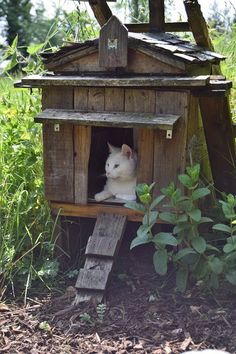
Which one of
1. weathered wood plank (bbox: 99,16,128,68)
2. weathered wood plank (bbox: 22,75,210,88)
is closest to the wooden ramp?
weathered wood plank (bbox: 22,75,210,88)

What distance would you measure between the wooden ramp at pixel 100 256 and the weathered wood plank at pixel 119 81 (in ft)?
2.63

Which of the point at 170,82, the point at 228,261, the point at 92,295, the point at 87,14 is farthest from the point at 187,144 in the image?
the point at 87,14

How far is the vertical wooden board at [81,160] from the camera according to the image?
3.53 metres

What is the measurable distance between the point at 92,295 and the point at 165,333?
0.52 m

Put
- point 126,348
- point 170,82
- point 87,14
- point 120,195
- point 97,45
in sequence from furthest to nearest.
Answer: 1. point 87,14
2. point 120,195
3. point 97,45
4. point 170,82
5. point 126,348

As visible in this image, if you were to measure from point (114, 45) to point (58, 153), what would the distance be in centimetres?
74

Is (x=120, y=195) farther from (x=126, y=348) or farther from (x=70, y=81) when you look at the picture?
(x=126, y=348)

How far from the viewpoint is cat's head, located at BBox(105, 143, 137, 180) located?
3672 mm

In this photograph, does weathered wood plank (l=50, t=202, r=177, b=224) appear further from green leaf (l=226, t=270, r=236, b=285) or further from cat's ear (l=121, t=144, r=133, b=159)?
green leaf (l=226, t=270, r=236, b=285)

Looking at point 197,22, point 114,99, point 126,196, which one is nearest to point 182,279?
point 126,196

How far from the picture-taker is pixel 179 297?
3271 millimetres

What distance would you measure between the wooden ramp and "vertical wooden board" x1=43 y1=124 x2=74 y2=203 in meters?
0.28

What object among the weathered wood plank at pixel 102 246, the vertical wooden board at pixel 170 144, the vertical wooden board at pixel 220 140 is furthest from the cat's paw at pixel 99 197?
the vertical wooden board at pixel 220 140

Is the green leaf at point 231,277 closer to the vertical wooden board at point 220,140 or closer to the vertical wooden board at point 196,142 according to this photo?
the vertical wooden board at point 196,142
